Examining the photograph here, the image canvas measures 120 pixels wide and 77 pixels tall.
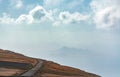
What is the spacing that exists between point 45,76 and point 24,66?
3041 cm

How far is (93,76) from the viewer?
351 ft

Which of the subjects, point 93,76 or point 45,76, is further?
point 93,76

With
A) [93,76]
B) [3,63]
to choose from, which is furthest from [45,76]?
[3,63]

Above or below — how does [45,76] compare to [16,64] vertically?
below

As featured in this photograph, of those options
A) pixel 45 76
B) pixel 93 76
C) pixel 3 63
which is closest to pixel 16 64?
pixel 3 63

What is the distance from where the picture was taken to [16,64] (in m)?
115

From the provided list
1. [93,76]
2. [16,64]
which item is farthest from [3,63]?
[93,76]

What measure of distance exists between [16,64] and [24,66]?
16.3ft

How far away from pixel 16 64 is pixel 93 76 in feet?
80.6

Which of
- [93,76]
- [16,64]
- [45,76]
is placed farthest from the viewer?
[16,64]

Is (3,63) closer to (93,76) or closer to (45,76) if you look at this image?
(93,76)

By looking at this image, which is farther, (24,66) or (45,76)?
(24,66)

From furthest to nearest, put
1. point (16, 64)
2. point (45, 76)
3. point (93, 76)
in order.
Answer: point (16, 64)
point (93, 76)
point (45, 76)

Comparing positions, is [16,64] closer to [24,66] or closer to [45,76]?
[24,66]
